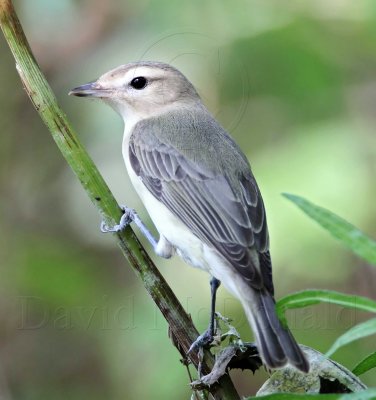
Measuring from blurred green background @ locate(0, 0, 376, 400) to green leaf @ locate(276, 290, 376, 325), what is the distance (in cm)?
264

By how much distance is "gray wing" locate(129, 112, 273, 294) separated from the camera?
3.02 meters

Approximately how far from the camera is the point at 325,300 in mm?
1543

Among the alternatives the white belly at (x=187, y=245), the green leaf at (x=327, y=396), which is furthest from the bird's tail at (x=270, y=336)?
the green leaf at (x=327, y=396)

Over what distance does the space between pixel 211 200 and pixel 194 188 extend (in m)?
0.16

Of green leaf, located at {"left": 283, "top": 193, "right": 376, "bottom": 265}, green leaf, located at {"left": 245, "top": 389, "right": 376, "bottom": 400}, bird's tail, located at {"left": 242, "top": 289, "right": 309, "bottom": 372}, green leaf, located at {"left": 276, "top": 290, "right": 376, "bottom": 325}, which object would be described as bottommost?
bird's tail, located at {"left": 242, "top": 289, "right": 309, "bottom": 372}

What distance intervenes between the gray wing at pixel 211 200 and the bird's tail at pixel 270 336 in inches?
2.8

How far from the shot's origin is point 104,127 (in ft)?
16.0

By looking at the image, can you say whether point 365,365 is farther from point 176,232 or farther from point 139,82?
point 139,82

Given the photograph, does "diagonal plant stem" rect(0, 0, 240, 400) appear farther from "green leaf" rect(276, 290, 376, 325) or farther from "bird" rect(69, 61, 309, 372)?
"green leaf" rect(276, 290, 376, 325)

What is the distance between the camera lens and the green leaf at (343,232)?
5.06ft

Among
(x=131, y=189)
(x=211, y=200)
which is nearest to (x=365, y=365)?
(x=211, y=200)

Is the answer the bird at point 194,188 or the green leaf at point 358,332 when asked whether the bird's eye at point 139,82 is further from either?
the green leaf at point 358,332

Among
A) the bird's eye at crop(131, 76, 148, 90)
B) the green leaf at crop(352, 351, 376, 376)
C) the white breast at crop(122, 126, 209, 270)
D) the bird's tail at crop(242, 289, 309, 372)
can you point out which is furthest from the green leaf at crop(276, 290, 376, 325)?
the bird's eye at crop(131, 76, 148, 90)

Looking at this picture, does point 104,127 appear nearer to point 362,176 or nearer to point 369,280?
point 362,176
